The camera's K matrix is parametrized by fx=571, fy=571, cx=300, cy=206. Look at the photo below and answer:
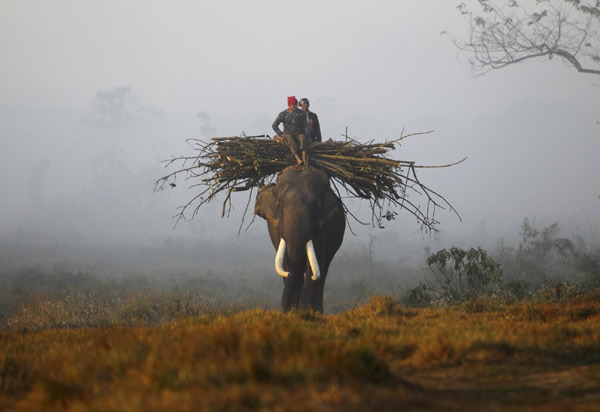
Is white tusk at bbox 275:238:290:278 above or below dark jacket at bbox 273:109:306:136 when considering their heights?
below

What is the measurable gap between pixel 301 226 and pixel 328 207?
89 cm

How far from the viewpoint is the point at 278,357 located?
395 centimetres

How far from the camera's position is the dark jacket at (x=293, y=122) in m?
10.9

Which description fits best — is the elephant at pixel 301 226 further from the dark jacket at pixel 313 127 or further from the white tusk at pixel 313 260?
the dark jacket at pixel 313 127

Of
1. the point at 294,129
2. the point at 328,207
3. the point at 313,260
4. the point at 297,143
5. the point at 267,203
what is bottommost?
the point at 313,260

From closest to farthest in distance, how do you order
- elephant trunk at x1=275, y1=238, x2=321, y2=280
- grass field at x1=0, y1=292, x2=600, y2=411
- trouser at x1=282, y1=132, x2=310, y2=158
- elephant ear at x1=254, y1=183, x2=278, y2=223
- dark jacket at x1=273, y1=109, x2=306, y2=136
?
1. grass field at x1=0, y1=292, x2=600, y2=411
2. elephant trunk at x1=275, y1=238, x2=321, y2=280
3. elephant ear at x1=254, y1=183, x2=278, y2=223
4. trouser at x1=282, y1=132, x2=310, y2=158
5. dark jacket at x1=273, y1=109, x2=306, y2=136

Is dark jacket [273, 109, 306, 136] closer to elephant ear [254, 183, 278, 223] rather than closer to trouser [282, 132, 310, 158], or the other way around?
trouser [282, 132, 310, 158]

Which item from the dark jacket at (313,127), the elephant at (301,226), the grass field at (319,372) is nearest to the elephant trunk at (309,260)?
the elephant at (301,226)

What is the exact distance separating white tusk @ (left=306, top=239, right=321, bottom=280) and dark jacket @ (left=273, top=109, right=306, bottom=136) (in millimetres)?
2451

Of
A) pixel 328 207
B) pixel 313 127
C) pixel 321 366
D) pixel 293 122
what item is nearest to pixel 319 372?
pixel 321 366

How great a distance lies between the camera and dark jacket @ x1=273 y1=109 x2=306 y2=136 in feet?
35.6

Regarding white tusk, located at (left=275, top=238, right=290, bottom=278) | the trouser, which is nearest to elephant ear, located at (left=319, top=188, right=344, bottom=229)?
white tusk, located at (left=275, top=238, right=290, bottom=278)

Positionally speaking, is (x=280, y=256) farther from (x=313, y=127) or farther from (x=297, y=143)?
(x=313, y=127)

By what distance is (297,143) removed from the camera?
1068 cm
